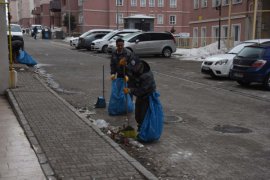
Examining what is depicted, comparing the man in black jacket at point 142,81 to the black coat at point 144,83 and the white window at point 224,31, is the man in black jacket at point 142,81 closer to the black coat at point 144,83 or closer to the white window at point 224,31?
the black coat at point 144,83

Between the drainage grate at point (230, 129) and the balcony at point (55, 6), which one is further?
the balcony at point (55, 6)

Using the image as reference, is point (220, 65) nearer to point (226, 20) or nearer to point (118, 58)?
point (118, 58)

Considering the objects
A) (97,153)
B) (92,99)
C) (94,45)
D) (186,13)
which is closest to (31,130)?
(97,153)

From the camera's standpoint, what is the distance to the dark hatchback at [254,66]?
13781 millimetres

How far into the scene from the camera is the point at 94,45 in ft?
107

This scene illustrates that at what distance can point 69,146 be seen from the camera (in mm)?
6551

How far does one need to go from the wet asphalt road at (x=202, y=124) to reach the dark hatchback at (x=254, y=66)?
0.40 m

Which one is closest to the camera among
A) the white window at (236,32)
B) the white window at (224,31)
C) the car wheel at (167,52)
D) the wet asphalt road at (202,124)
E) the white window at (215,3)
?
the wet asphalt road at (202,124)

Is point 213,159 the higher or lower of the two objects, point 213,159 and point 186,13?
the lower

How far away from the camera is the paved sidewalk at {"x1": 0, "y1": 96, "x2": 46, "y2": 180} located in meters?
5.49

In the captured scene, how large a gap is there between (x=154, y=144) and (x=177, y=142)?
0.45 m

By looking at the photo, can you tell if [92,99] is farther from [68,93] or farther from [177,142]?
[177,142]

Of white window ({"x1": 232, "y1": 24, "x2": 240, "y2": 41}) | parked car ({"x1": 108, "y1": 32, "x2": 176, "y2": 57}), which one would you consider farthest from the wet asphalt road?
white window ({"x1": 232, "y1": 24, "x2": 240, "y2": 41})

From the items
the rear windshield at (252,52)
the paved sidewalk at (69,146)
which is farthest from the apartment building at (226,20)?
the paved sidewalk at (69,146)
